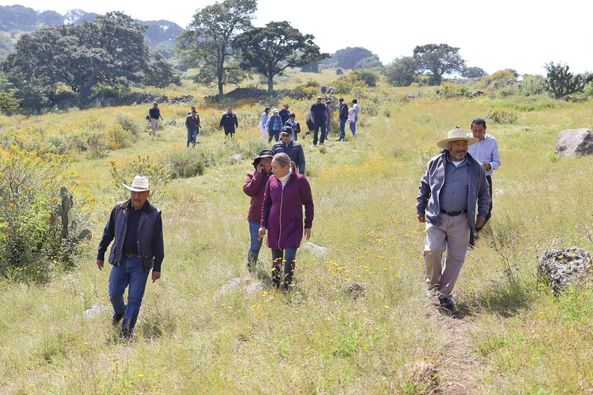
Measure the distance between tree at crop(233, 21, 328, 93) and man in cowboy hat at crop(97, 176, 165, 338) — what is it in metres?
39.4

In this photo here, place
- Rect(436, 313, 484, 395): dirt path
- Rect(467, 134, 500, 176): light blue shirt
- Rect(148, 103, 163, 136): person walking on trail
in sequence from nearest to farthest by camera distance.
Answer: Rect(436, 313, 484, 395): dirt path
Rect(467, 134, 500, 176): light blue shirt
Rect(148, 103, 163, 136): person walking on trail

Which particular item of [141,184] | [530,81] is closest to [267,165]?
[141,184]

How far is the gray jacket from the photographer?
14.3ft

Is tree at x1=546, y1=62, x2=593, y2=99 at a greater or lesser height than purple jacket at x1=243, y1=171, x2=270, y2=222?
greater

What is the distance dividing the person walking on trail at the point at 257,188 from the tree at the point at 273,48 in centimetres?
3825

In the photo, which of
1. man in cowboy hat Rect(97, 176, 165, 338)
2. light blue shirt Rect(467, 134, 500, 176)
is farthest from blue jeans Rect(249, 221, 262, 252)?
light blue shirt Rect(467, 134, 500, 176)

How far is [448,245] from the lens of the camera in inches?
180

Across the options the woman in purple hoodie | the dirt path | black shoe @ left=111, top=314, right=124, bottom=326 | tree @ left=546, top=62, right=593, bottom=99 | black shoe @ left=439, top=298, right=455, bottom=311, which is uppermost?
tree @ left=546, top=62, right=593, bottom=99

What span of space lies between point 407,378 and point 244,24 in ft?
148

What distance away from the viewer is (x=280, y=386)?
3.12 meters

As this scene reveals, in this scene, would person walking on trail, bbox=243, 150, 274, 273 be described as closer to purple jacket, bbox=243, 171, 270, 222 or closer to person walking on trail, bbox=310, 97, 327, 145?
purple jacket, bbox=243, 171, 270, 222

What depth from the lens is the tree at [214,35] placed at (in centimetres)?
4266

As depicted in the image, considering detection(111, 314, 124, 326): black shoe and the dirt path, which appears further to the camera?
detection(111, 314, 124, 326): black shoe

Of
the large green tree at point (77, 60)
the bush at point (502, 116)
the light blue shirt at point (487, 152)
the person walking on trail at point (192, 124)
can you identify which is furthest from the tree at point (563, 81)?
the large green tree at point (77, 60)
